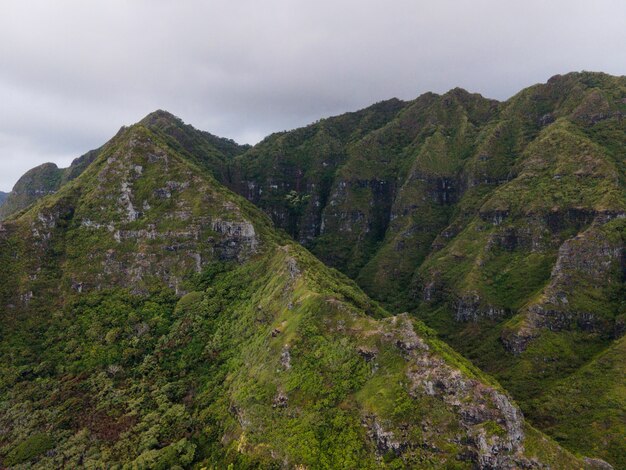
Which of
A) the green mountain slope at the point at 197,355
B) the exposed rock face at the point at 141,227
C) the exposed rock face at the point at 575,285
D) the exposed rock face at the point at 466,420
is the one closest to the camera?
the exposed rock face at the point at 466,420

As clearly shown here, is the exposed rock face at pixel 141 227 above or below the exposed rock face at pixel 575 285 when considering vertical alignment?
above

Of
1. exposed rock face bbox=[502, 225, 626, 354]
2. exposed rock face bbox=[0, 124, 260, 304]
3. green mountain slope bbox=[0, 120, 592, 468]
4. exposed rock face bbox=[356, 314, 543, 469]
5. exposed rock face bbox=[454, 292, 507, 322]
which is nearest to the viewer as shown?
exposed rock face bbox=[356, 314, 543, 469]

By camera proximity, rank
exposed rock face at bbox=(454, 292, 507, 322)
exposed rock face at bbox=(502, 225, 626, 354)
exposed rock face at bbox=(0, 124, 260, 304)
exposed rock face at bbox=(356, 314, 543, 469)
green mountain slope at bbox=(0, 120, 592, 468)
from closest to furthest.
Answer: exposed rock face at bbox=(356, 314, 543, 469)
green mountain slope at bbox=(0, 120, 592, 468)
exposed rock face at bbox=(0, 124, 260, 304)
exposed rock face at bbox=(502, 225, 626, 354)
exposed rock face at bbox=(454, 292, 507, 322)

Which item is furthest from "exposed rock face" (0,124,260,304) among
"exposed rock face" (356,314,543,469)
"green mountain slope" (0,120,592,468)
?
"exposed rock face" (356,314,543,469)

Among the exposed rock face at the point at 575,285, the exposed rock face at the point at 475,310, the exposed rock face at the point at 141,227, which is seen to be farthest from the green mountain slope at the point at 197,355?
the exposed rock face at the point at 475,310

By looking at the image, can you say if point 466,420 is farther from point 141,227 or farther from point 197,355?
point 141,227

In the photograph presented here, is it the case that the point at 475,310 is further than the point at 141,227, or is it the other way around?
the point at 475,310

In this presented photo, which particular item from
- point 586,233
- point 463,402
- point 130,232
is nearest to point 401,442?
point 463,402

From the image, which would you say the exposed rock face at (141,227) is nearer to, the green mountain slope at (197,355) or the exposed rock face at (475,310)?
the green mountain slope at (197,355)

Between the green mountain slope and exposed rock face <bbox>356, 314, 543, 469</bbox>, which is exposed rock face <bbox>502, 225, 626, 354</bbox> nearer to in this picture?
the green mountain slope

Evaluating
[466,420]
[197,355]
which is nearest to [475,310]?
[197,355]
